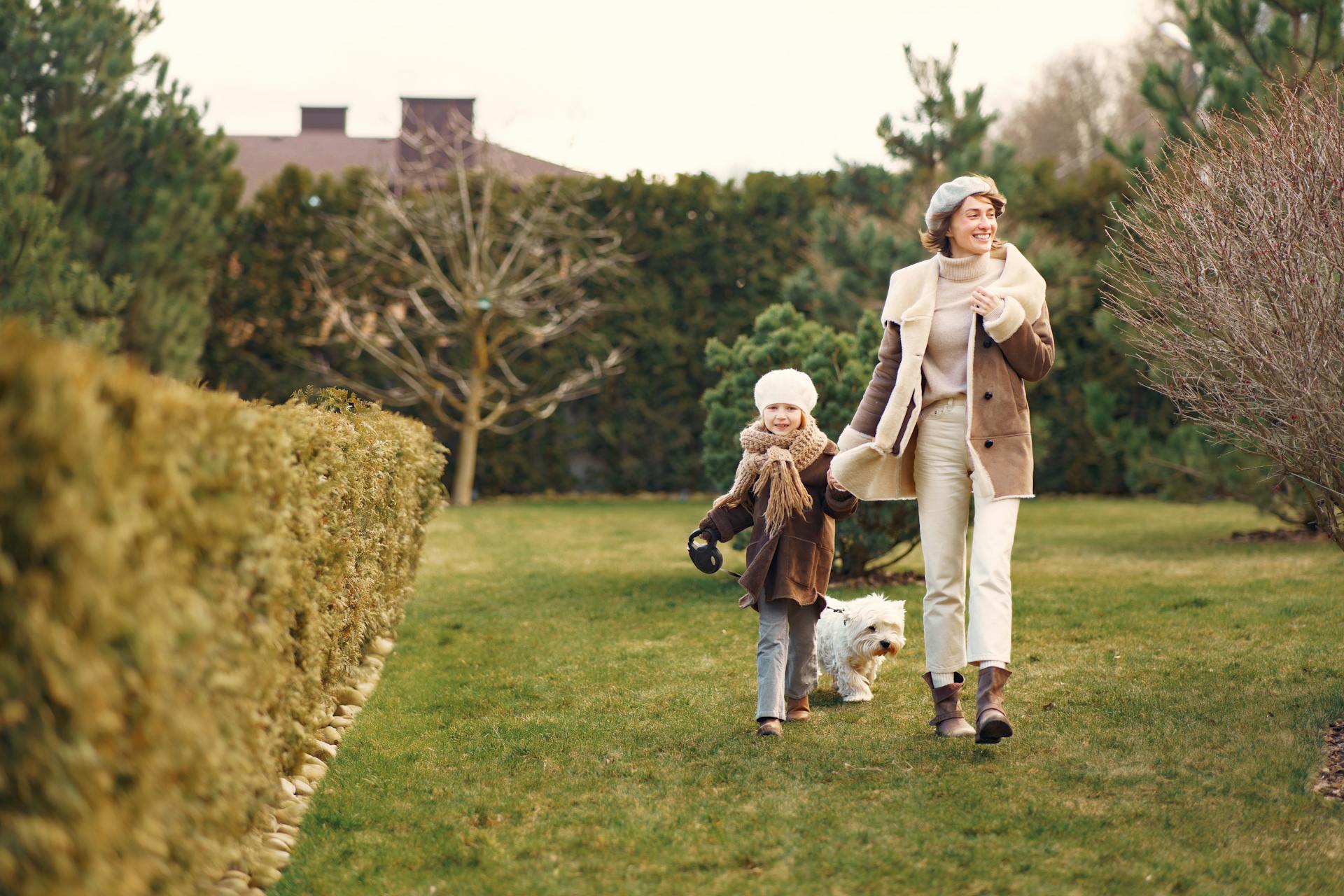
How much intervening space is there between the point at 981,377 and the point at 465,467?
37.0 ft

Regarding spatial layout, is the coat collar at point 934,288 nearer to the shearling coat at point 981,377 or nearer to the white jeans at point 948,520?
the shearling coat at point 981,377

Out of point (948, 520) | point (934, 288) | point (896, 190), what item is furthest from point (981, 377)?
point (896, 190)

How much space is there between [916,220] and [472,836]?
10.8m

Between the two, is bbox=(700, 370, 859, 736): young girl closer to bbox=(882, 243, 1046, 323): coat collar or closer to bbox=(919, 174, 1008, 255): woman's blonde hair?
bbox=(882, 243, 1046, 323): coat collar

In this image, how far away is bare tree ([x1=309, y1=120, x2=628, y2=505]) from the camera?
15.0 metres

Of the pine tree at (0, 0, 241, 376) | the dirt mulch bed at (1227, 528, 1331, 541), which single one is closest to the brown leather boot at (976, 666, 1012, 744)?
the dirt mulch bed at (1227, 528, 1331, 541)

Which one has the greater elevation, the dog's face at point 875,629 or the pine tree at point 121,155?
the pine tree at point 121,155

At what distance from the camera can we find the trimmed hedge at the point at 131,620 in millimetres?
1926

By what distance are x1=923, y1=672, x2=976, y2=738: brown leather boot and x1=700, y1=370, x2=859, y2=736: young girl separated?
0.59 meters

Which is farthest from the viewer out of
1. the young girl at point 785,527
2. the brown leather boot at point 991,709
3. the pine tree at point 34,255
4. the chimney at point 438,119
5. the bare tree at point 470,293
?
the chimney at point 438,119

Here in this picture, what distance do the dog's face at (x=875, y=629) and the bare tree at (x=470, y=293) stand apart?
10.2m

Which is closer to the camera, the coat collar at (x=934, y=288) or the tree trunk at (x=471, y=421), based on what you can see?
the coat collar at (x=934, y=288)

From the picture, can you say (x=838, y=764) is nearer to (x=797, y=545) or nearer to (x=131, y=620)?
(x=797, y=545)

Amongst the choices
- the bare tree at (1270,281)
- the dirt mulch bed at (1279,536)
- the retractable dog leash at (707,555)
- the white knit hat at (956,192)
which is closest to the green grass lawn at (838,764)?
the retractable dog leash at (707,555)
